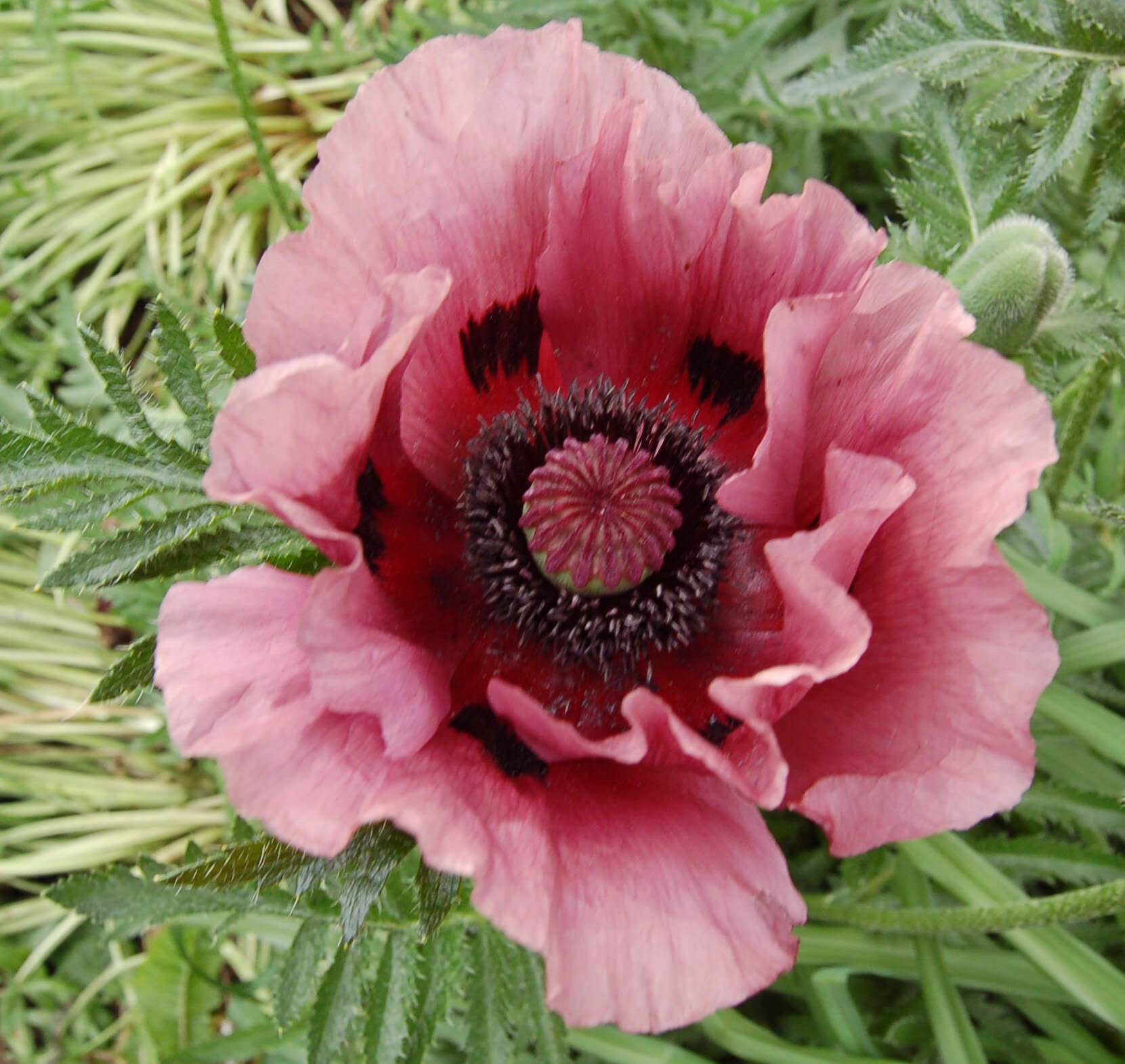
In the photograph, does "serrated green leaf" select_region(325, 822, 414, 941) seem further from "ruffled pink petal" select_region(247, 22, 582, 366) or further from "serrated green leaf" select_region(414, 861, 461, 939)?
"ruffled pink petal" select_region(247, 22, 582, 366)

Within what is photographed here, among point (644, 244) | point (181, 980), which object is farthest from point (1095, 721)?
point (181, 980)

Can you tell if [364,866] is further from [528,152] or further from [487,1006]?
[528,152]

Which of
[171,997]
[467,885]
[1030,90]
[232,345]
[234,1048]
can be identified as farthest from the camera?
[171,997]

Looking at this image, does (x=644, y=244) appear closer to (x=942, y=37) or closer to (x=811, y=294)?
(x=811, y=294)

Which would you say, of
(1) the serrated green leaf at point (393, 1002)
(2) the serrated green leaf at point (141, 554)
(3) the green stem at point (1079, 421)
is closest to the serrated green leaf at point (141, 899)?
(1) the serrated green leaf at point (393, 1002)

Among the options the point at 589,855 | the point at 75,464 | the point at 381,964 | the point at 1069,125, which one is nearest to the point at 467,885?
the point at 381,964

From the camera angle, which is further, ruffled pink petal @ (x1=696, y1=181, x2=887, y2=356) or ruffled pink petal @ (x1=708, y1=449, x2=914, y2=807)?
ruffled pink petal @ (x1=696, y1=181, x2=887, y2=356)

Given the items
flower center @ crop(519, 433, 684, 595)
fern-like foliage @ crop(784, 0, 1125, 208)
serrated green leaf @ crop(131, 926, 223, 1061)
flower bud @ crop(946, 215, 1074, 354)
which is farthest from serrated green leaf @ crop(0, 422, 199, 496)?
serrated green leaf @ crop(131, 926, 223, 1061)
